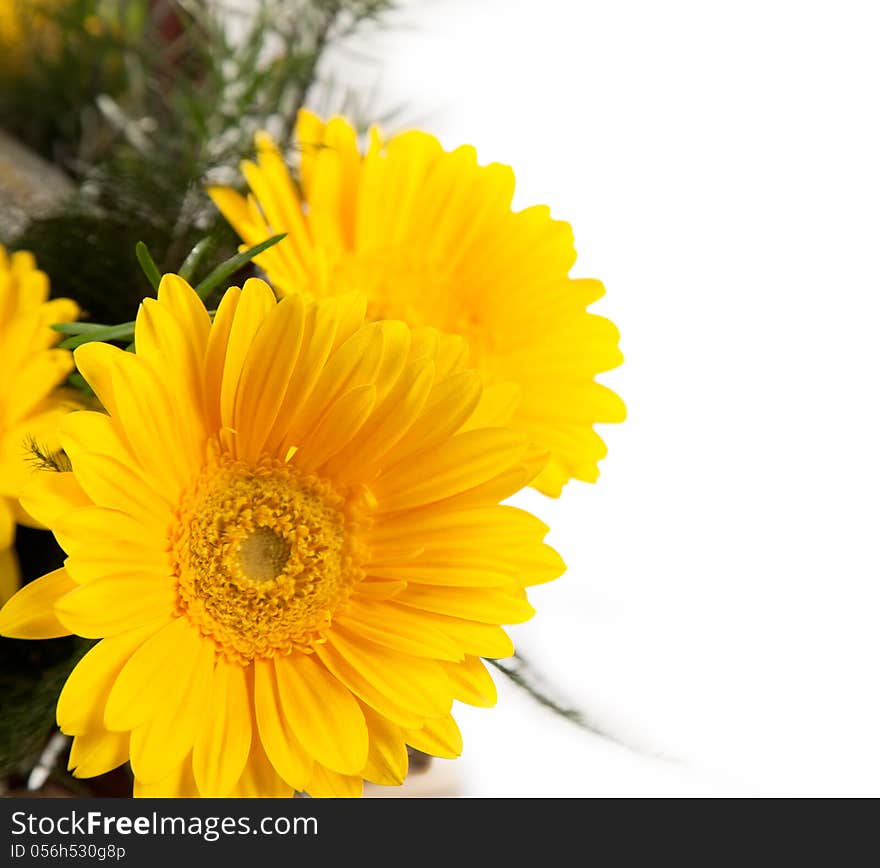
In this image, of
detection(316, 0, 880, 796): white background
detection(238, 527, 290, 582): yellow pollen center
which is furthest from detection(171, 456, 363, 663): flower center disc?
detection(316, 0, 880, 796): white background

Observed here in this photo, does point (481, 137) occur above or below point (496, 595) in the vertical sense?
above

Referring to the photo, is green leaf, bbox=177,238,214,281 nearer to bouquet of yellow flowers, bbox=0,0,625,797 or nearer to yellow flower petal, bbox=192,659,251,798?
bouquet of yellow flowers, bbox=0,0,625,797

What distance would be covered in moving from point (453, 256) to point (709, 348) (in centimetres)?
29

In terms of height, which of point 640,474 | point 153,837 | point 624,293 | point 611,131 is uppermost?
point 611,131

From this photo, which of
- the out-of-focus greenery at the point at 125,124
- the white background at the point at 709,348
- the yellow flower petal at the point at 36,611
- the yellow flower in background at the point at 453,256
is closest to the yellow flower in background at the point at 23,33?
the out-of-focus greenery at the point at 125,124

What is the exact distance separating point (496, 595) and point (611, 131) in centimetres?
41

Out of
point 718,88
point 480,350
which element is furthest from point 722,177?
point 480,350

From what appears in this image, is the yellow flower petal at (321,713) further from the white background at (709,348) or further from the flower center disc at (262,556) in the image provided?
the white background at (709,348)

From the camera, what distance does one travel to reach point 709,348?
1.91ft

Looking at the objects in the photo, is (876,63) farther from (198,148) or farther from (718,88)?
(198,148)

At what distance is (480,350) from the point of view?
34 centimetres

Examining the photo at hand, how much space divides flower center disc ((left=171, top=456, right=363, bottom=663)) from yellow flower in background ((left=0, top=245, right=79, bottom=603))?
6 centimetres

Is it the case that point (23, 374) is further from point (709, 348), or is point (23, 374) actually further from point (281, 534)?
point (709, 348)

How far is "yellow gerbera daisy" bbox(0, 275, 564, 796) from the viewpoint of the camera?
24 centimetres
